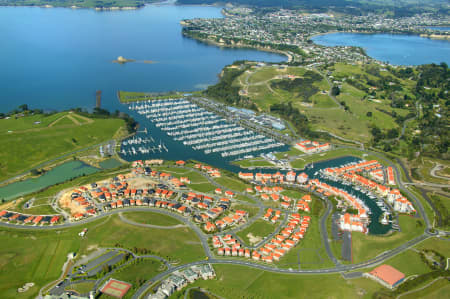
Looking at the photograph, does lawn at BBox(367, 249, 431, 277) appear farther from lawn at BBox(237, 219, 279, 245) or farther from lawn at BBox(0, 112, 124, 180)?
lawn at BBox(0, 112, 124, 180)

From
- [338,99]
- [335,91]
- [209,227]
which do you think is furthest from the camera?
[335,91]

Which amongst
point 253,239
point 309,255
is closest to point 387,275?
point 309,255

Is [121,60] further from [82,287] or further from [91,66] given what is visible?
[82,287]

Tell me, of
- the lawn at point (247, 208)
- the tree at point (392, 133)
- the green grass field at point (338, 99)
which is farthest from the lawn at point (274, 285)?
the tree at point (392, 133)

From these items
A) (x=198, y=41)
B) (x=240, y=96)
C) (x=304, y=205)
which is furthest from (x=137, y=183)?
(x=198, y=41)

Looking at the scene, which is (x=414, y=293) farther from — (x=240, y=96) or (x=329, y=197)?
(x=240, y=96)

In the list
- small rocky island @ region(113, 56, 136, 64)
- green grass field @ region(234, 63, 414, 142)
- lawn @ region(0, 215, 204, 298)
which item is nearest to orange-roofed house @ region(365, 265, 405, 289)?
lawn @ region(0, 215, 204, 298)

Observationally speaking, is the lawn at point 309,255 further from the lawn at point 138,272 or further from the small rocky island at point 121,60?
the small rocky island at point 121,60
